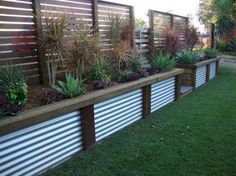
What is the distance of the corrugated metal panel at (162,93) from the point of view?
14.9 feet

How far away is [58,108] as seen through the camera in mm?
2619

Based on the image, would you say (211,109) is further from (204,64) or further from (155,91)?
(204,64)

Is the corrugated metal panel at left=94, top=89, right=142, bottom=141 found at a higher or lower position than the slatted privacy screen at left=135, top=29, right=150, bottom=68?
lower

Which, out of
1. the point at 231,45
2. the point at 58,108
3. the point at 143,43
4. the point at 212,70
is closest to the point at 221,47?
the point at 231,45

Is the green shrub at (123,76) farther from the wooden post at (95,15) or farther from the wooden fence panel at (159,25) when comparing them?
the wooden fence panel at (159,25)

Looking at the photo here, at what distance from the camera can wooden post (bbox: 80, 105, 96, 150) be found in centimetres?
301

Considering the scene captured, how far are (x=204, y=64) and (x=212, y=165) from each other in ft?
15.2

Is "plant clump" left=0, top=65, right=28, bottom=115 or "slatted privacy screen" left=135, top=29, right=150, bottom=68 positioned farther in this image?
"slatted privacy screen" left=135, top=29, right=150, bottom=68

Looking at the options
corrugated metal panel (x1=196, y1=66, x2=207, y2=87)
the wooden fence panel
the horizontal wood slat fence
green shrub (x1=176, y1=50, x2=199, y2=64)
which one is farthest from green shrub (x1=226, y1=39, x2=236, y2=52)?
the horizontal wood slat fence

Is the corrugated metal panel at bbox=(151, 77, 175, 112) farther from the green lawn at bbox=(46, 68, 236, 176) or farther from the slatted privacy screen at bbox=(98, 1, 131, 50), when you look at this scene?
the slatted privacy screen at bbox=(98, 1, 131, 50)

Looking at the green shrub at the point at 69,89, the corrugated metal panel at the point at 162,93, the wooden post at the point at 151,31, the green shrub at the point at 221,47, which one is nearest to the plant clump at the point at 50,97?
the green shrub at the point at 69,89

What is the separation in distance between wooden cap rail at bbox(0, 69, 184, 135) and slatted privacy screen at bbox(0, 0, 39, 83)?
2.91ft

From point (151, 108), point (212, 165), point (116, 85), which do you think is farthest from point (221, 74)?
point (212, 165)

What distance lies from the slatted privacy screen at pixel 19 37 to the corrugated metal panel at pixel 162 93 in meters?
2.01
